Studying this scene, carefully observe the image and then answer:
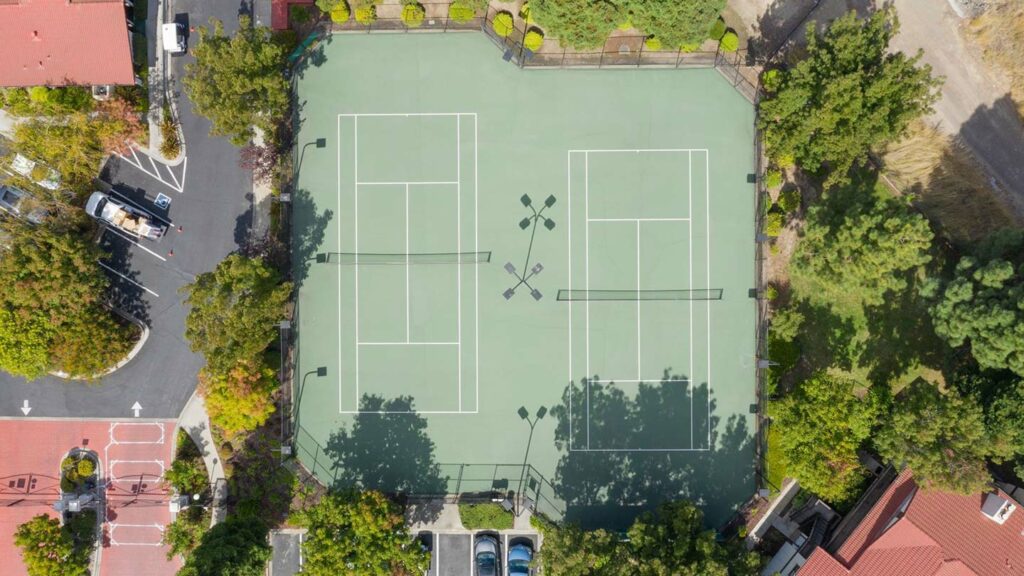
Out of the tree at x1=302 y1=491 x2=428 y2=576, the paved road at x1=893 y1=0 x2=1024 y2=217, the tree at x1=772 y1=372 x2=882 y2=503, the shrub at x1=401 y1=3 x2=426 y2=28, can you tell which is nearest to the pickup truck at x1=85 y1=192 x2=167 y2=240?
the tree at x1=302 y1=491 x2=428 y2=576

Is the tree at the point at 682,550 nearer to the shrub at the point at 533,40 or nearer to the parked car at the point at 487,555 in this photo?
the parked car at the point at 487,555

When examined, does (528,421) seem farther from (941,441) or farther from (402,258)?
(941,441)

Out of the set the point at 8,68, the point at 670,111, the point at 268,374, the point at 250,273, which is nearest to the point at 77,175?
the point at 8,68

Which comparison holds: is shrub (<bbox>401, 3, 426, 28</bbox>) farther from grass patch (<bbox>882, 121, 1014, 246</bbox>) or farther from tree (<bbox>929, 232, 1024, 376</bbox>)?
tree (<bbox>929, 232, 1024, 376</bbox>)

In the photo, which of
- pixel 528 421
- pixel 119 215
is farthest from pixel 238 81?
pixel 528 421

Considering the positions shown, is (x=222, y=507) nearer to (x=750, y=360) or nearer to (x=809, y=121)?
(x=750, y=360)

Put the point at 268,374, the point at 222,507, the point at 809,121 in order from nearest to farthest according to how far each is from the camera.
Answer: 1. the point at 809,121
2. the point at 268,374
3. the point at 222,507
